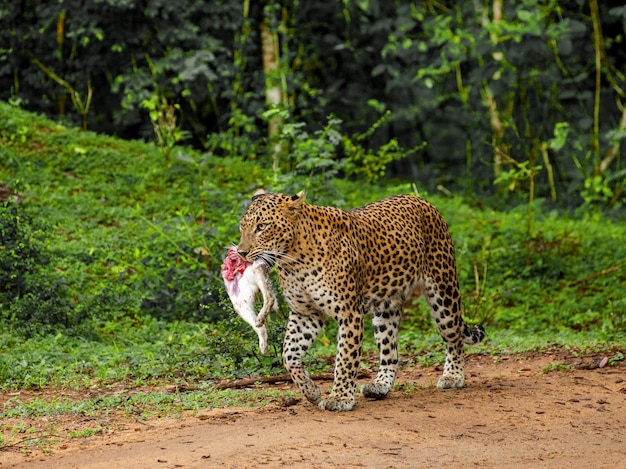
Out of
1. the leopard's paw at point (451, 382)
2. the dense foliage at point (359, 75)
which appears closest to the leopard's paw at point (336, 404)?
the leopard's paw at point (451, 382)

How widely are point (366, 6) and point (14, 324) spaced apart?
8.24 m

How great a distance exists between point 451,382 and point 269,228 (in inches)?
82.8

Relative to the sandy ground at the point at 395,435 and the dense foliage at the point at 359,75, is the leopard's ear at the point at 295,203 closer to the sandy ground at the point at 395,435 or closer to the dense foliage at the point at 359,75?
the sandy ground at the point at 395,435

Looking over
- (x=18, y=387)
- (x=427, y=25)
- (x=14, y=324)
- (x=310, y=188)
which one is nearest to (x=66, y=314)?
(x=14, y=324)

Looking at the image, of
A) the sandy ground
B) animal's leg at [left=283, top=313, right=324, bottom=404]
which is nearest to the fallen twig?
the sandy ground

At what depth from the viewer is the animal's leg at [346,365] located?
720cm

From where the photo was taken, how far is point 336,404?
7.19m

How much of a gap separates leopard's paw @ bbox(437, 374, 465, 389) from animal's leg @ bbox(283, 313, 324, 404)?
121cm

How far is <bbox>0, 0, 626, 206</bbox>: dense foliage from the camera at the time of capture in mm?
16703

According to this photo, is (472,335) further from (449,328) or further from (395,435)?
(395,435)

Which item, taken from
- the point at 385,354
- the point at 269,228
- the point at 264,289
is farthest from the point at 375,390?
the point at 269,228

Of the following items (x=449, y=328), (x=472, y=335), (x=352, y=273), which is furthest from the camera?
(x=472, y=335)

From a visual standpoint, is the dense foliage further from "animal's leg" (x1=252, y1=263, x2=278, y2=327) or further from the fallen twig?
"animal's leg" (x1=252, y1=263, x2=278, y2=327)

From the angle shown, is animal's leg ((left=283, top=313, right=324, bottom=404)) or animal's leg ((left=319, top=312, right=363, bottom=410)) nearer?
animal's leg ((left=319, top=312, right=363, bottom=410))
